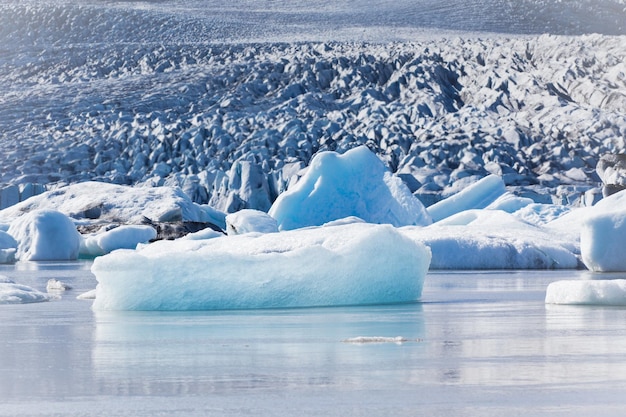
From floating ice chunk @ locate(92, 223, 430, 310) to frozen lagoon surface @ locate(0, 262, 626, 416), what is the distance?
247 mm

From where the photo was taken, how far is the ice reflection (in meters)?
3.11

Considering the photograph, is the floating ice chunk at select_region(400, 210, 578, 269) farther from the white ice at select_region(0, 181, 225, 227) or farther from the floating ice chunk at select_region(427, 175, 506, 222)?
the white ice at select_region(0, 181, 225, 227)

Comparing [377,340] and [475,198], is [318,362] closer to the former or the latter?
[377,340]

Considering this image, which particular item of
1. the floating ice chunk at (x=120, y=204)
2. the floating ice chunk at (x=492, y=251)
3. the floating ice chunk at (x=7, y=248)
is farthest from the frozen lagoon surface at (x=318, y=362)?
the floating ice chunk at (x=120, y=204)

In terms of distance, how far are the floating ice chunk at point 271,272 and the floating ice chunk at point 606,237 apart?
4.49 m

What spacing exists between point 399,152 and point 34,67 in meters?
18.7

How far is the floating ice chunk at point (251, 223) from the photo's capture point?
551 inches

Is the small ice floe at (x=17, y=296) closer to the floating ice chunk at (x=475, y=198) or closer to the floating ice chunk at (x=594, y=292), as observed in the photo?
A: the floating ice chunk at (x=594, y=292)

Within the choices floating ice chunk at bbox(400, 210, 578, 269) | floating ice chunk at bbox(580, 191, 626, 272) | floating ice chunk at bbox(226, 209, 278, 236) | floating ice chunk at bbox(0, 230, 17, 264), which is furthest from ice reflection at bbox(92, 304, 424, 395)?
floating ice chunk at bbox(0, 230, 17, 264)

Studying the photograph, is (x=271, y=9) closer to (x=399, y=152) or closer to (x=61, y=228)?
(x=399, y=152)

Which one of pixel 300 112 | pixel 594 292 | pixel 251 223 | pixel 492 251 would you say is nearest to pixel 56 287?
pixel 594 292

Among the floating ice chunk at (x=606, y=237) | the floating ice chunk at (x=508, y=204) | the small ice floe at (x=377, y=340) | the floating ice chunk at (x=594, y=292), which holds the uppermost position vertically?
the small ice floe at (x=377, y=340)

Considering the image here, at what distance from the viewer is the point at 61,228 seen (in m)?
17.5

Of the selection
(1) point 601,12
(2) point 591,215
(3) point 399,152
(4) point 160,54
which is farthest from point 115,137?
(1) point 601,12
